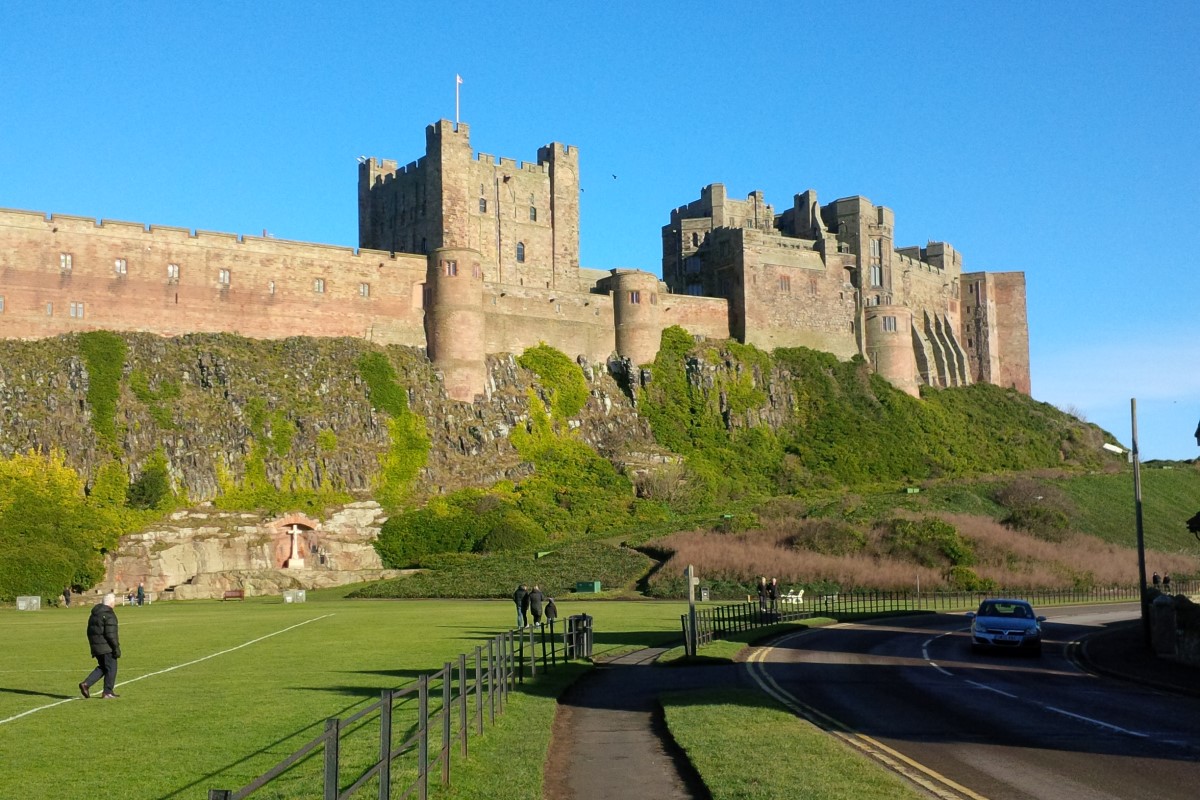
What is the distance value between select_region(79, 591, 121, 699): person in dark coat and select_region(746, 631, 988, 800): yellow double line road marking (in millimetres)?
11564

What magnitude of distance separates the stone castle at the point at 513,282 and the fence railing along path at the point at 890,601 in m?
34.8

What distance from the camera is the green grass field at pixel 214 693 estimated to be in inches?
573

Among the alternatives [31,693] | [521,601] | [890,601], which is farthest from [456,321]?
[31,693]

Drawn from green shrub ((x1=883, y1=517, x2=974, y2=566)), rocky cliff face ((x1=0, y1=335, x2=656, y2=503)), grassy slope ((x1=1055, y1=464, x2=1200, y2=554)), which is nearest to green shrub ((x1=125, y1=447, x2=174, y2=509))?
rocky cliff face ((x1=0, y1=335, x2=656, y2=503))

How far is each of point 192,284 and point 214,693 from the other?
2381 inches

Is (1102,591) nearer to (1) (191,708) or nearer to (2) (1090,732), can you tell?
(2) (1090,732)

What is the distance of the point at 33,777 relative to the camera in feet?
46.7

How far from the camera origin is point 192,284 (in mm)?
78312

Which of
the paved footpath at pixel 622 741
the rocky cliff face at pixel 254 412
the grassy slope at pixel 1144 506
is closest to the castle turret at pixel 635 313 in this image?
the rocky cliff face at pixel 254 412

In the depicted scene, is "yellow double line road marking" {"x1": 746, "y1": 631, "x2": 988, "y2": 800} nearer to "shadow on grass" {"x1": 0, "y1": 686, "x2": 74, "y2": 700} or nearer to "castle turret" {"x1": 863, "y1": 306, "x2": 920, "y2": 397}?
"shadow on grass" {"x1": 0, "y1": 686, "x2": 74, "y2": 700}

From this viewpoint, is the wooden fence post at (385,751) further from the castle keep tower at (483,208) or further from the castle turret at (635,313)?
the castle turret at (635,313)

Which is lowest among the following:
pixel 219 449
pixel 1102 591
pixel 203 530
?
pixel 1102 591

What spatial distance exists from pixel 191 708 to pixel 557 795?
27.9 feet

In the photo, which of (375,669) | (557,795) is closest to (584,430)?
(375,669)
